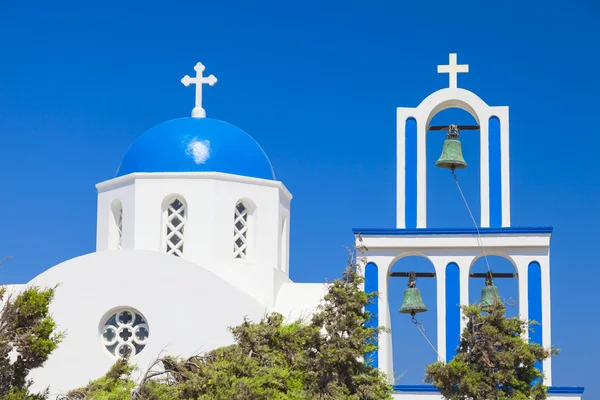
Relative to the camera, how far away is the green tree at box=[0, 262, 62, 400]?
57.0 ft

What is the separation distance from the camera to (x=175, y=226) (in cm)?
2427

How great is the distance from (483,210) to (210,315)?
4778 millimetres

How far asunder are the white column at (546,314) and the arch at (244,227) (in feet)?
20.7

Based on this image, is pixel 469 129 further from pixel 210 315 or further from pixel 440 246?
pixel 210 315

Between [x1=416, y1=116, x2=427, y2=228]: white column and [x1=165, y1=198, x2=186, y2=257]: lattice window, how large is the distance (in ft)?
17.7

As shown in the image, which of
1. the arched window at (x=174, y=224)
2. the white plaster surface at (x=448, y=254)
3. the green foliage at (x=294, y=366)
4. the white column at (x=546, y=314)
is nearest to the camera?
the green foliage at (x=294, y=366)

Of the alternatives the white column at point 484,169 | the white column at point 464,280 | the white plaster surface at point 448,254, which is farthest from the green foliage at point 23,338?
the white column at point 484,169

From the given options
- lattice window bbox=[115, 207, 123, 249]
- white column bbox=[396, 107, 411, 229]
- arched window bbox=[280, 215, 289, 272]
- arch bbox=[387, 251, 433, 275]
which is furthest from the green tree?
arched window bbox=[280, 215, 289, 272]

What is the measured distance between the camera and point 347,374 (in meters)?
18.2

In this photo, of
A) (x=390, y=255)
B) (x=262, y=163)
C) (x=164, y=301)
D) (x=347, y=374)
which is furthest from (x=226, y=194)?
(x=347, y=374)

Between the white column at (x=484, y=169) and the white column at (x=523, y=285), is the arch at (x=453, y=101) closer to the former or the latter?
the white column at (x=484, y=169)

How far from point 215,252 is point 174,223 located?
953mm

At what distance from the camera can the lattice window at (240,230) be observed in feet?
79.9

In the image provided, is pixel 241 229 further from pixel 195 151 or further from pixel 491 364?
pixel 491 364
